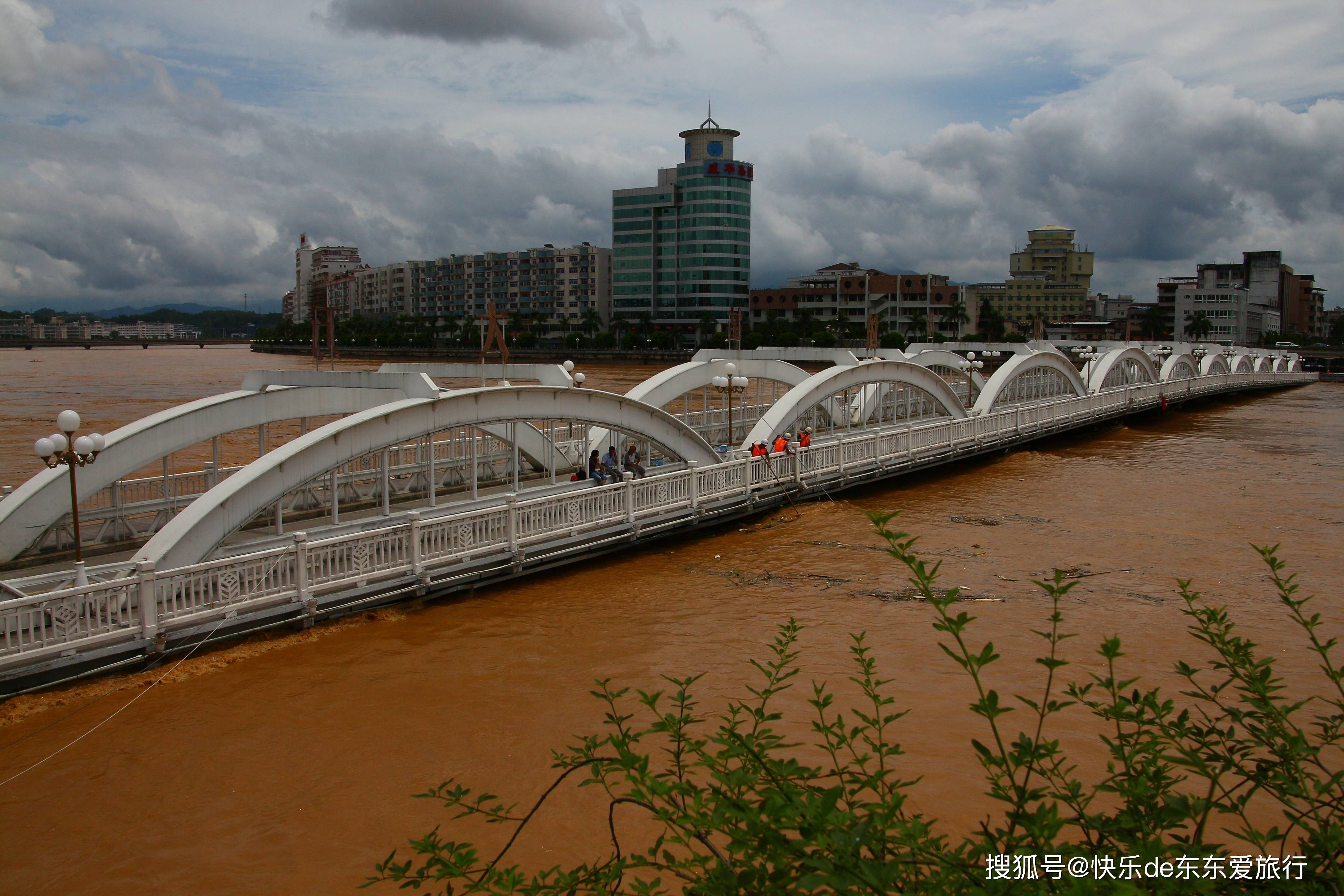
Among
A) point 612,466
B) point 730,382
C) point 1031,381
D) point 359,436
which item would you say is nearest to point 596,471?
point 612,466

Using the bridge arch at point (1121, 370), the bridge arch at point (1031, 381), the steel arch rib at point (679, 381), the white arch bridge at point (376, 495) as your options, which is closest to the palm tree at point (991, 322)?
the bridge arch at point (1121, 370)

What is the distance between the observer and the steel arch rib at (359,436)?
417 inches

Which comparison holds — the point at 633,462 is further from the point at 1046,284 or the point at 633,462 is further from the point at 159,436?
the point at 1046,284

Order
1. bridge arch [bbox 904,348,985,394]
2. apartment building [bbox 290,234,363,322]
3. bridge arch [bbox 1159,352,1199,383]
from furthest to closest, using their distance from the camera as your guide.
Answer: apartment building [bbox 290,234,363,322] → bridge arch [bbox 1159,352,1199,383] → bridge arch [bbox 904,348,985,394]

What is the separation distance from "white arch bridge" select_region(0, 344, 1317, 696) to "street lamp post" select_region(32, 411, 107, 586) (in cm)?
85

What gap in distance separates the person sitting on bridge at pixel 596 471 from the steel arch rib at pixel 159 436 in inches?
161

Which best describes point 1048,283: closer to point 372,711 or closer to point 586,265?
point 586,265

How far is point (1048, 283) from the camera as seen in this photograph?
134 meters

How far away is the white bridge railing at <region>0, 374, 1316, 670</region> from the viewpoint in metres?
9.29

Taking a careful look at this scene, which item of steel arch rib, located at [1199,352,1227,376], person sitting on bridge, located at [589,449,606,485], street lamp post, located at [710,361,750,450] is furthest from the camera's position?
steel arch rib, located at [1199,352,1227,376]

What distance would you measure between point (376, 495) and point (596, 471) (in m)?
4.04

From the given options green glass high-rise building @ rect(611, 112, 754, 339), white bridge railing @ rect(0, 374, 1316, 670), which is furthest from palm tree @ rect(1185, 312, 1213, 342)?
white bridge railing @ rect(0, 374, 1316, 670)

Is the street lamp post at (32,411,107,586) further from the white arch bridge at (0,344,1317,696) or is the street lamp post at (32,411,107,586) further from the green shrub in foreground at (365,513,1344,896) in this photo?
the green shrub in foreground at (365,513,1344,896)

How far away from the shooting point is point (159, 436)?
13484 millimetres
